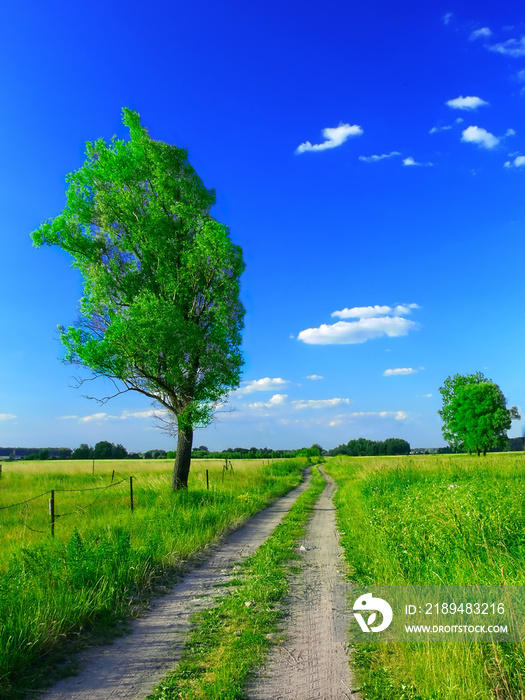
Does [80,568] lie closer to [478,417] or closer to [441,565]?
[441,565]

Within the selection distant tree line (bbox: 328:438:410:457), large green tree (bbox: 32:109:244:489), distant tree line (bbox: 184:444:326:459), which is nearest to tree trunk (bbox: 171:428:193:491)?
large green tree (bbox: 32:109:244:489)

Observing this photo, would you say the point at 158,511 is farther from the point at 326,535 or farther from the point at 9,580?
the point at 9,580

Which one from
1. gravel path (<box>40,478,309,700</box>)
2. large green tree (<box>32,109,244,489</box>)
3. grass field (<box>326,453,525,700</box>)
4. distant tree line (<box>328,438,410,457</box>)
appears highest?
large green tree (<box>32,109,244,489</box>)

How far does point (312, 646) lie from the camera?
518 centimetres

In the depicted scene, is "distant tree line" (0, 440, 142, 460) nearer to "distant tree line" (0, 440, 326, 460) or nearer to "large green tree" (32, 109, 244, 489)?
"distant tree line" (0, 440, 326, 460)

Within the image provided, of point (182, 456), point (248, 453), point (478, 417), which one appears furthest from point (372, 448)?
point (182, 456)

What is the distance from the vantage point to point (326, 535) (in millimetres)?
11766

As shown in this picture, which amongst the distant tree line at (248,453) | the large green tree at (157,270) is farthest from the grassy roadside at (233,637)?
the distant tree line at (248,453)

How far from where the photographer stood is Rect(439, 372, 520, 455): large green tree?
202ft

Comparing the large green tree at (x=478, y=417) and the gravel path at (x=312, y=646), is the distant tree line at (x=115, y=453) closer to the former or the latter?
the large green tree at (x=478, y=417)

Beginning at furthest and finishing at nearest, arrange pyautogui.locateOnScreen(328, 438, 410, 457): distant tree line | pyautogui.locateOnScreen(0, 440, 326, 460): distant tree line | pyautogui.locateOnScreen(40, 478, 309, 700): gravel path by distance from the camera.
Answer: pyautogui.locateOnScreen(328, 438, 410, 457): distant tree line → pyautogui.locateOnScreen(0, 440, 326, 460): distant tree line → pyautogui.locateOnScreen(40, 478, 309, 700): gravel path

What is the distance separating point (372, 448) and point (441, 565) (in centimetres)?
14719

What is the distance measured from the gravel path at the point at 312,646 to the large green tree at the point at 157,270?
9748mm

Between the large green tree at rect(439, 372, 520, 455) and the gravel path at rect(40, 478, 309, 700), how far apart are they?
6223cm
